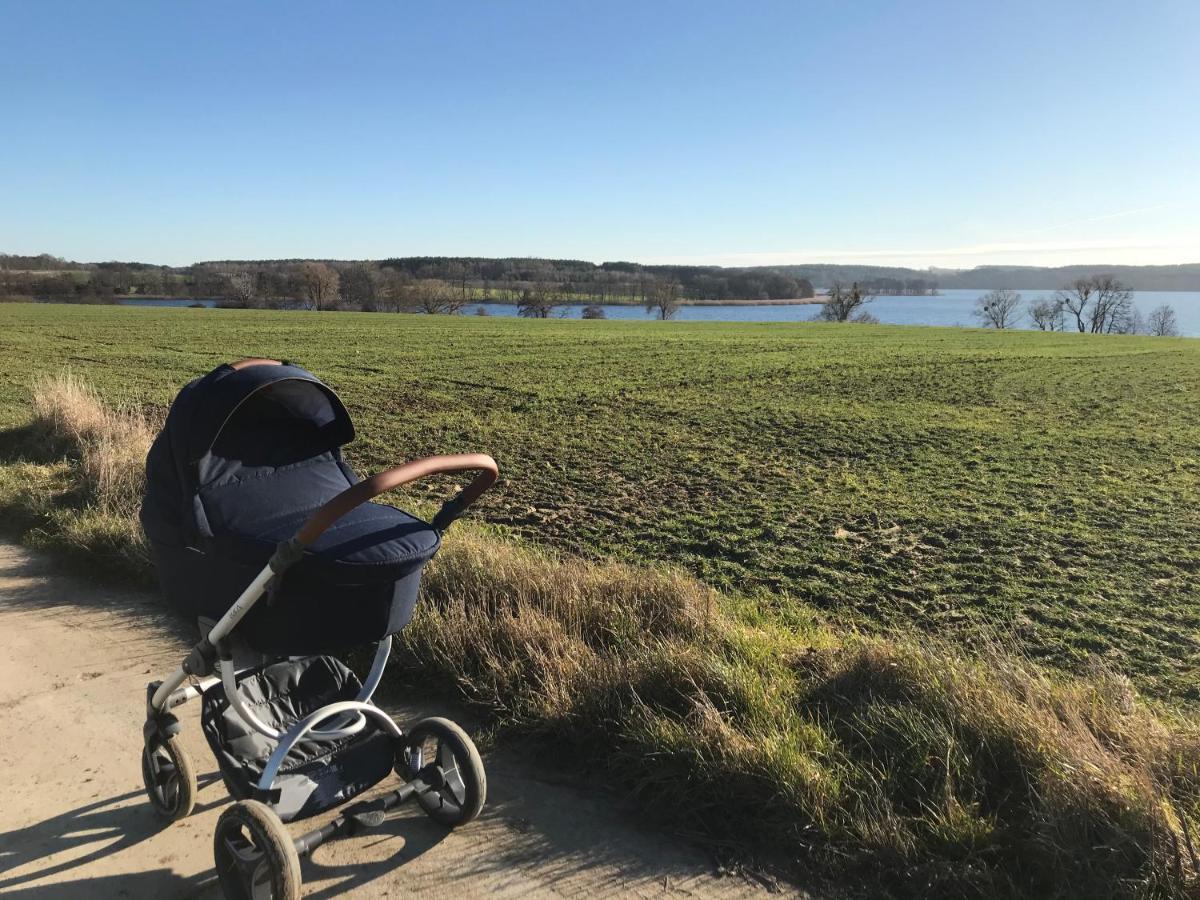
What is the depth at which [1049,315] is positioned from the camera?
102188 millimetres

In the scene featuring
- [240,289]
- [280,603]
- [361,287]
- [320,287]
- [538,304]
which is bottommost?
[280,603]

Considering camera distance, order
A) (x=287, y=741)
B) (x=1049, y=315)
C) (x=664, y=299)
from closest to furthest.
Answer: (x=287, y=741), (x=1049, y=315), (x=664, y=299)

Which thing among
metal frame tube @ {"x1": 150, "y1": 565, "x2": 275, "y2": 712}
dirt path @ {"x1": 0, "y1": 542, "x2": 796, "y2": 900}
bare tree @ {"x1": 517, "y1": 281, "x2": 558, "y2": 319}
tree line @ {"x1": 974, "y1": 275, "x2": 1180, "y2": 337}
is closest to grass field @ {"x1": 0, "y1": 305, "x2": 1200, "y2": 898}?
dirt path @ {"x1": 0, "y1": 542, "x2": 796, "y2": 900}

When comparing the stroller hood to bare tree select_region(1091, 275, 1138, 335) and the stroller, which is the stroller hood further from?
bare tree select_region(1091, 275, 1138, 335)

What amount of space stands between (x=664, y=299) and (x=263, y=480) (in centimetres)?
10495

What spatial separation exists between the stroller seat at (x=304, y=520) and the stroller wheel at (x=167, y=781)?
950 mm

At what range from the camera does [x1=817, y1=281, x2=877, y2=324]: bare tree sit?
95.8 meters

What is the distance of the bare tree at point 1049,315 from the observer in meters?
102

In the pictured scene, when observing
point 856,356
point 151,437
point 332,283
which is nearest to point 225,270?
point 332,283

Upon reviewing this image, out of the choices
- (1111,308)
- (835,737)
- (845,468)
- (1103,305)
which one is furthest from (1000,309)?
(835,737)

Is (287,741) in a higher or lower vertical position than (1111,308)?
lower

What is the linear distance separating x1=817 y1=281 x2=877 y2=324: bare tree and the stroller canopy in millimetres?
98518

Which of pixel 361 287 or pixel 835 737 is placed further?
pixel 361 287

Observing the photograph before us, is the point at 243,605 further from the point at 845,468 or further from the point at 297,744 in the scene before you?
the point at 845,468
